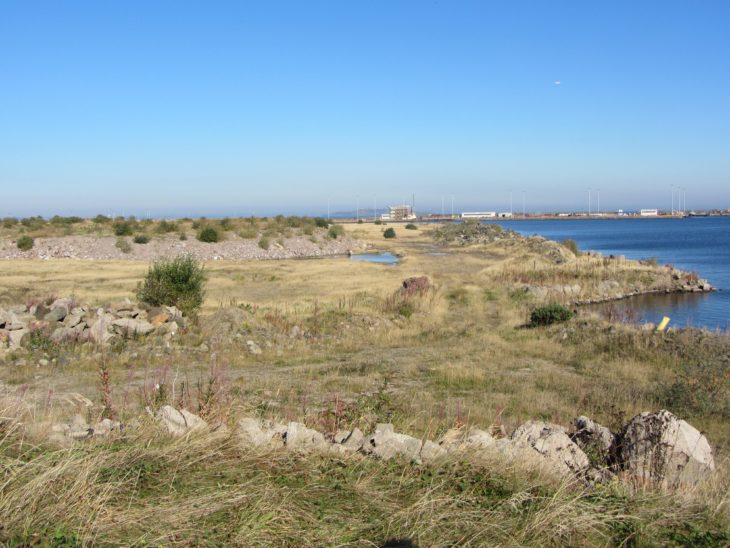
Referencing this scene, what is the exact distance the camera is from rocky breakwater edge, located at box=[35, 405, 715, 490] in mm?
5707

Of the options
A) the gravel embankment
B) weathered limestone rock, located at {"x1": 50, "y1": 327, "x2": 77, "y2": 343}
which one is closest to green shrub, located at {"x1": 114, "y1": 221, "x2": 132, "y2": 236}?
the gravel embankment

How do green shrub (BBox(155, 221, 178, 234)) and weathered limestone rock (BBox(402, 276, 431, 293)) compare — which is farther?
green shrub (BBox(155, 221, 178, 234))

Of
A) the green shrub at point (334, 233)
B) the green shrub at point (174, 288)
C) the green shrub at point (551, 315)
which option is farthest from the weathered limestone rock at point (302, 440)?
the green shrub at point (334, 233)

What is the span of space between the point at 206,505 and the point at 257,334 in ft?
45.4

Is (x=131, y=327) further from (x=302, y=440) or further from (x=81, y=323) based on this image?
(x=302, y=440)

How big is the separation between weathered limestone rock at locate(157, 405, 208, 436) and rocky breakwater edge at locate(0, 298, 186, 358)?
1092 centimetres

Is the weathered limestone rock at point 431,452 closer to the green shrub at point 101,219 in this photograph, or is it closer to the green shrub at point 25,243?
the green shrub at point 25,243

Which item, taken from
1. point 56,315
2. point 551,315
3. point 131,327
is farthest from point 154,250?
point 551,315

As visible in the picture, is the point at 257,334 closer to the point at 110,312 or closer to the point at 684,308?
the point at 110,312

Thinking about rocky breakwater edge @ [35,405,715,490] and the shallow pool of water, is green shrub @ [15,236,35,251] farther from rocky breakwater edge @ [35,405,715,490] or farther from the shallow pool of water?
rocky breakwater edge @ [35,405,715,490]

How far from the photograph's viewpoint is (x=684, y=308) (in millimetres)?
34094

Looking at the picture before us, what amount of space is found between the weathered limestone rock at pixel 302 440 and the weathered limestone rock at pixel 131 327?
1209 cm

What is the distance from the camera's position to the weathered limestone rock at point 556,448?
6137 mm

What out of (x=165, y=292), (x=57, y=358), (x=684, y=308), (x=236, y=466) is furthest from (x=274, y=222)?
(x=236, y=466)
